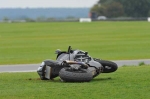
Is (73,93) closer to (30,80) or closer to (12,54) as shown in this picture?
(30,80)

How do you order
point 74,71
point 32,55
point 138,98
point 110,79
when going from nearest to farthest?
point 138,98, point 74,71, point 110,79, point 32,55

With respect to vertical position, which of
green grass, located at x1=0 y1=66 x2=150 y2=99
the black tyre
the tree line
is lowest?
green grass, located at x1=0 y1=66 x2=150 y2=99

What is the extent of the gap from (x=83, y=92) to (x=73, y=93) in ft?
0.78

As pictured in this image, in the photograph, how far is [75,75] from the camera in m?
14.7

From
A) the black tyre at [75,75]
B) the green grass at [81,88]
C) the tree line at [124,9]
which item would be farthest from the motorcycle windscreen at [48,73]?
the tree line at [124,9]

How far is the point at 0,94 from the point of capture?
41.8ft

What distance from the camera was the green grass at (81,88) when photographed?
12453 mm

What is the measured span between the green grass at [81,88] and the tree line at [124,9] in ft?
437

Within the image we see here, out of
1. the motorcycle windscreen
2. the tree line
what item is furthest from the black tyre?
the tree line

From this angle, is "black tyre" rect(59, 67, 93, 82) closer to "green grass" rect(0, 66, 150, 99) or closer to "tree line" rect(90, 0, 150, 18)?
"green grass" rect(0, 66, 150, 99)

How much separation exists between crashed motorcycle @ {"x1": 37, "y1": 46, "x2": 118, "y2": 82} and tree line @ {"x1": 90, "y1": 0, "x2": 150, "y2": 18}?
437 feet

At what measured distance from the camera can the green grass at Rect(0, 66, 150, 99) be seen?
12.5 meters

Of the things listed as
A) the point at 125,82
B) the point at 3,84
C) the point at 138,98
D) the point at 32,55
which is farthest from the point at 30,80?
the point at 32,55

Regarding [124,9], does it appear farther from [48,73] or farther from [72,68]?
[72,68]
